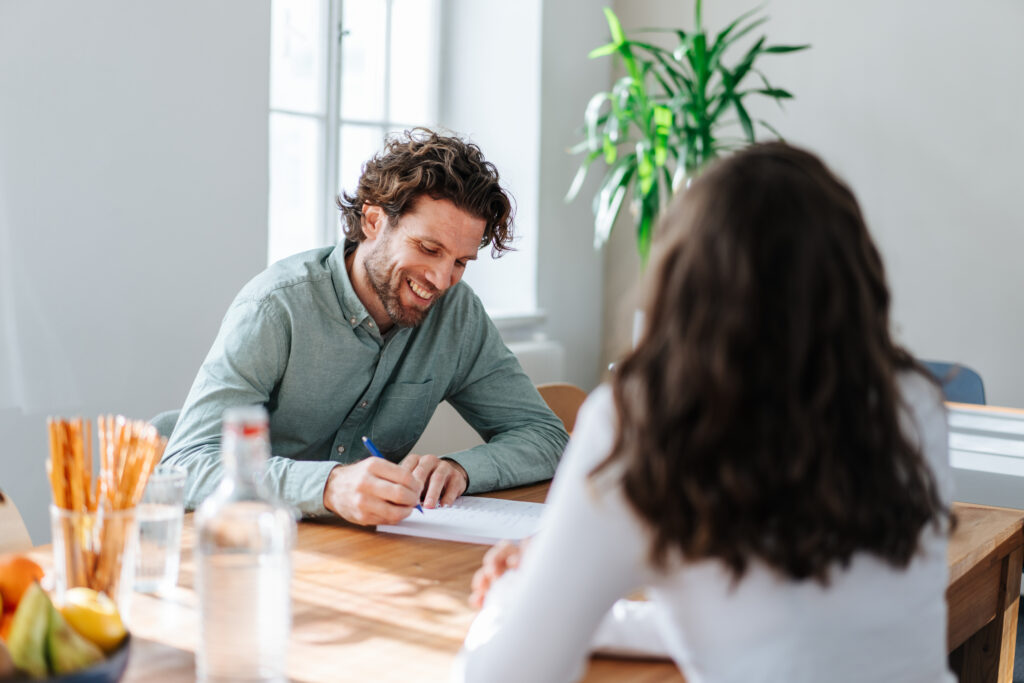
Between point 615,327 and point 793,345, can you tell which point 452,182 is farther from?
point 615,327

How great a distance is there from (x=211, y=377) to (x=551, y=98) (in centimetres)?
254

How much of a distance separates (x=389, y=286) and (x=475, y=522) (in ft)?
1.82

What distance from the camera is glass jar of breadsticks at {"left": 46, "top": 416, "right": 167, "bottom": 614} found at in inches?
37.8

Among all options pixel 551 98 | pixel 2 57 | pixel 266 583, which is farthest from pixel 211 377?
pixel 551 98

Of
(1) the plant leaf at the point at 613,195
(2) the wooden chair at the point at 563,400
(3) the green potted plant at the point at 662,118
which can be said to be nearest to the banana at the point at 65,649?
(2) the wooden chair at the point at 563,400

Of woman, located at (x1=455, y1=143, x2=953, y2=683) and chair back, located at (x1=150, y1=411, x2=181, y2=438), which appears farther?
chair back, located at (x1=150, y1=411, x2=181, y2=438)

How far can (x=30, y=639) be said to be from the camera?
779mm

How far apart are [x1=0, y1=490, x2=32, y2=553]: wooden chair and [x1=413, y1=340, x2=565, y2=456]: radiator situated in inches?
41.1

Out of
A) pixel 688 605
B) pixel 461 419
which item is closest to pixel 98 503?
pixel 688 605

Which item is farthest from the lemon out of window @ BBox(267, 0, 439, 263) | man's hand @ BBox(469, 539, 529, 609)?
window @ BBox(267, 0, 439, 263)

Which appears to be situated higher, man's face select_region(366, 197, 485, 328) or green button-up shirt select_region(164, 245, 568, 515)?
man's face select_region(366, 197, 485, 328)

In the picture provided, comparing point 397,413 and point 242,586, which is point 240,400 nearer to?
point 397,413

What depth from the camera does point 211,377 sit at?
162 centimetres

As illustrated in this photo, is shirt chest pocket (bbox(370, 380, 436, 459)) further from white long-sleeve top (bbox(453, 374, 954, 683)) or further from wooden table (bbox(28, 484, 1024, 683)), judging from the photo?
white long-sleeve top (bbox(453, 374, 954, 683))
